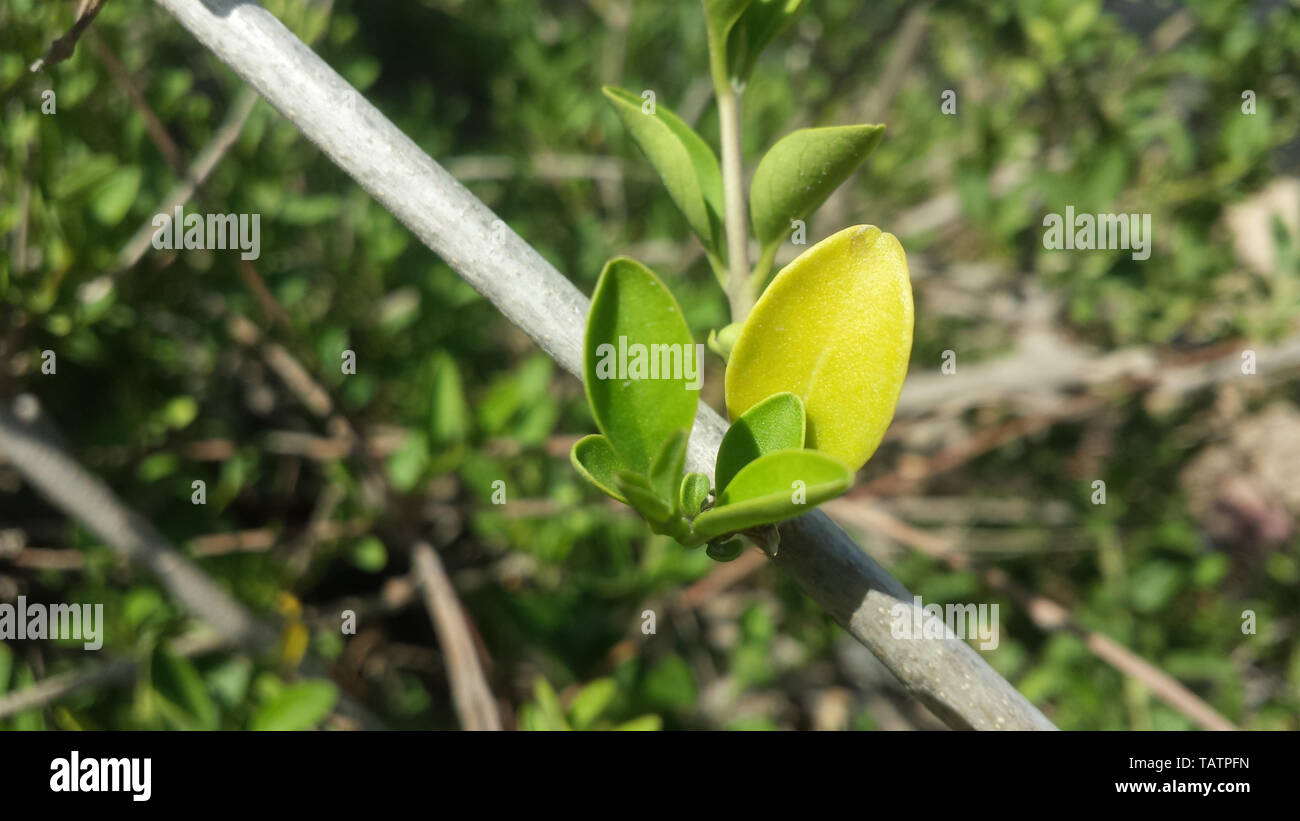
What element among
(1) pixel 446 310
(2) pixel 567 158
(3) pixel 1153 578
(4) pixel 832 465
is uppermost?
(2) pixel 567 158

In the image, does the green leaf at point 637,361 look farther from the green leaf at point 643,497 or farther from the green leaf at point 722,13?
the green leaf at point 722,13

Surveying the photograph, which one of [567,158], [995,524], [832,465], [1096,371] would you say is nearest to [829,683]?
[995,524]

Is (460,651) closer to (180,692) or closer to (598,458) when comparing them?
(180,692)

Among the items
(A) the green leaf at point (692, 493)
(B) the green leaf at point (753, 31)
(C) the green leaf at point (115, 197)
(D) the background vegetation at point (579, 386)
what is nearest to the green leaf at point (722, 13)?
(B) the green leaf at point (753, 31)

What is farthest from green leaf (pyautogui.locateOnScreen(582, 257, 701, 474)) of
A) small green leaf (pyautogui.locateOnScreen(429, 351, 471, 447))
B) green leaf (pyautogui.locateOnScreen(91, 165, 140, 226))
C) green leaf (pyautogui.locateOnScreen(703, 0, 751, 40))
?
green leaf (pyautogui.locateOnScreen(91, 165, 140, 226))

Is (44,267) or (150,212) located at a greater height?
(150,212)

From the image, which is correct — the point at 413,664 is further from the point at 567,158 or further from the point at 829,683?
the point at 567,158
